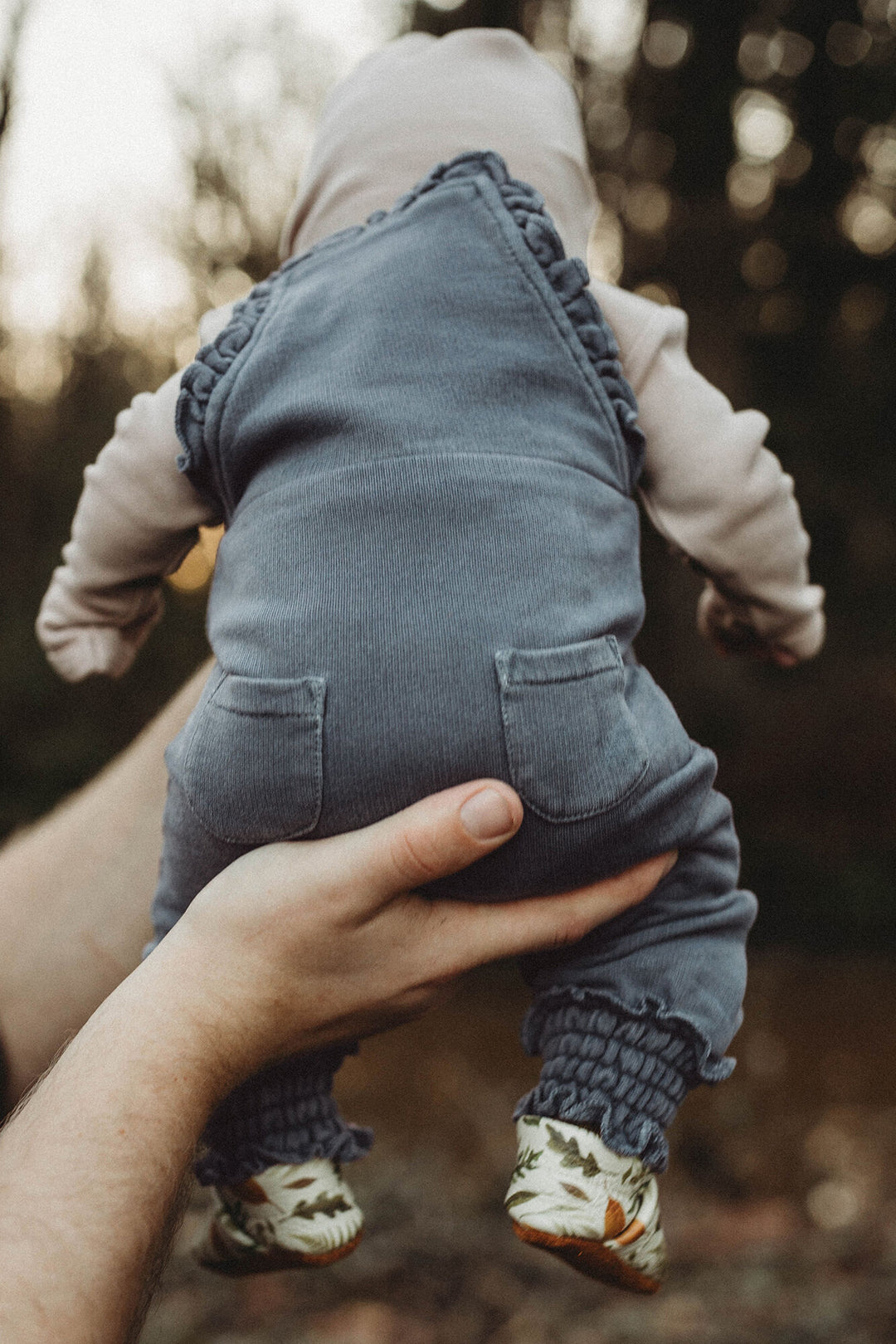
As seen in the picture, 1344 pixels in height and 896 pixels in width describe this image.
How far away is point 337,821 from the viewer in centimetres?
131

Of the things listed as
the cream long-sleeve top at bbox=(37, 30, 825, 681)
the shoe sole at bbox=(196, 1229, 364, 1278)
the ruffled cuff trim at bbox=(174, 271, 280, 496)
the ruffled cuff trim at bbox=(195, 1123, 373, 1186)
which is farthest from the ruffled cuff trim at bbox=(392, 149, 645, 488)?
the shoe sole at bbox=(196, 1229, 364, 1278)

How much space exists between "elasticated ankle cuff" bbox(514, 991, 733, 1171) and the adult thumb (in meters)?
0.34

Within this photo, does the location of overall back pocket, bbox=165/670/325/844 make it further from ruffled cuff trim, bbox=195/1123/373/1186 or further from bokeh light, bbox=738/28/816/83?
bokeh light, bbox=738/28/816/83

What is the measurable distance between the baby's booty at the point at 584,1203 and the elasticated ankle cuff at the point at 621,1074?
22 mm

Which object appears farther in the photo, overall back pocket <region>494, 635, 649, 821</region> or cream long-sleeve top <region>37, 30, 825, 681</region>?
cream long-sleeve top <region>37, 30, 825, 681</region>

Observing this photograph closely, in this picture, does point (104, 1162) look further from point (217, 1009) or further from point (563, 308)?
point (563, 308)

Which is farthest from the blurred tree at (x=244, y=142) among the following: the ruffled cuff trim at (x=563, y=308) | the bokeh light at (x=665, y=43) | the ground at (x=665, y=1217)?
the ruffled cuff trim at (x=563, y=308)

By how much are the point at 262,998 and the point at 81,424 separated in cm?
857

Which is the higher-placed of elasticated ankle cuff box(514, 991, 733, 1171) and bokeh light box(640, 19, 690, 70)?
bokeh light box(640, 19, 690, 70)

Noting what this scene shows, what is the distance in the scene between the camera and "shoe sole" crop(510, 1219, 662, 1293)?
131 centimetres

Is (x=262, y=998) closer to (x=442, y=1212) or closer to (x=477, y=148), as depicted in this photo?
(x=477, y=148)

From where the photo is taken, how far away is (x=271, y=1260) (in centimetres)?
149

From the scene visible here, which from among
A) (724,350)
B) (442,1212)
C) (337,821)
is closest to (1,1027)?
(337,821)

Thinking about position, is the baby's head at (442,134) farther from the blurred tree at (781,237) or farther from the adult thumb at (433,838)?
the blurred tree at (781,237)
